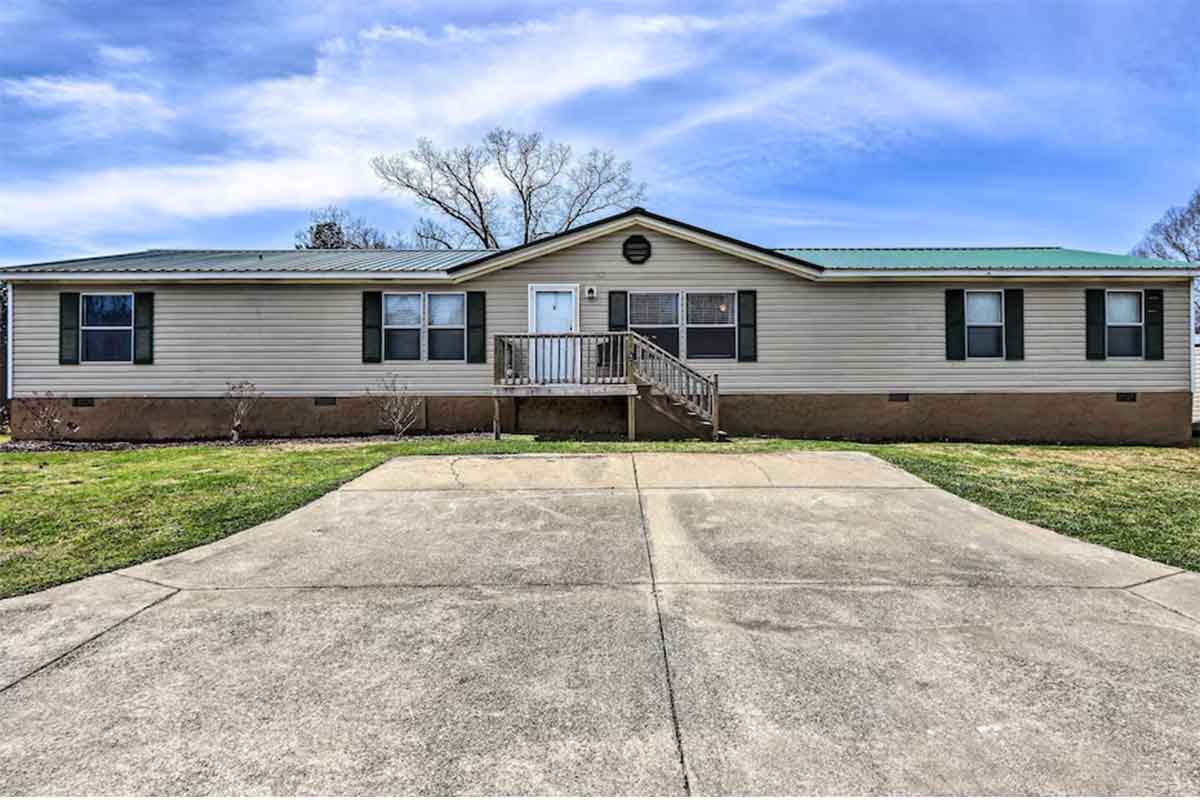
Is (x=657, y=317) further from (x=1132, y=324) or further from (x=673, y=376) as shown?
(x=1132, y=324)

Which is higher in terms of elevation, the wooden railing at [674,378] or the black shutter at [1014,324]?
the black shutter at [1014,324]

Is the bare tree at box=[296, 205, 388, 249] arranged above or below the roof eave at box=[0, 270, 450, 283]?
above

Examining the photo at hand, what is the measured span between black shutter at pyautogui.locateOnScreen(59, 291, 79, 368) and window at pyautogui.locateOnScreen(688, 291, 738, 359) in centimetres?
1234

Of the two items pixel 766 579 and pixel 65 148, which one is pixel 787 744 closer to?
pixel 766 579

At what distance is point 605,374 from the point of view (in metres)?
12.5

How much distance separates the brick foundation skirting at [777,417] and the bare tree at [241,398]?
111 millimetres

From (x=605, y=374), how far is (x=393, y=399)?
14.3ft

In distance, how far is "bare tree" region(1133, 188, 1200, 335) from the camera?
33000 millimetres

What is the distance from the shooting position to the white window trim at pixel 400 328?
42.7 feet

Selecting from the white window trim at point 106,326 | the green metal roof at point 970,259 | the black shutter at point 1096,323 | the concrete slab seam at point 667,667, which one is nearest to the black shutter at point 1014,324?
the green metal roof at point 970,259

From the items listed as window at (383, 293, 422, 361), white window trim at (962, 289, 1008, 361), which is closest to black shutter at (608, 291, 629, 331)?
window at (383, 293, 422, 361)

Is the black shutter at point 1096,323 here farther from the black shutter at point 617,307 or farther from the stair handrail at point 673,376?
the black shutter at point 617,307

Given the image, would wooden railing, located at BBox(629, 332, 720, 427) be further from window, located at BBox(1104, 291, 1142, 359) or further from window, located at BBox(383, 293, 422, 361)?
window, located at BBox(1104, 291, 1142, 359)

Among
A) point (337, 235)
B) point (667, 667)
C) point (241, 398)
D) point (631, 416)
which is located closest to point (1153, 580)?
point (667, 667)
